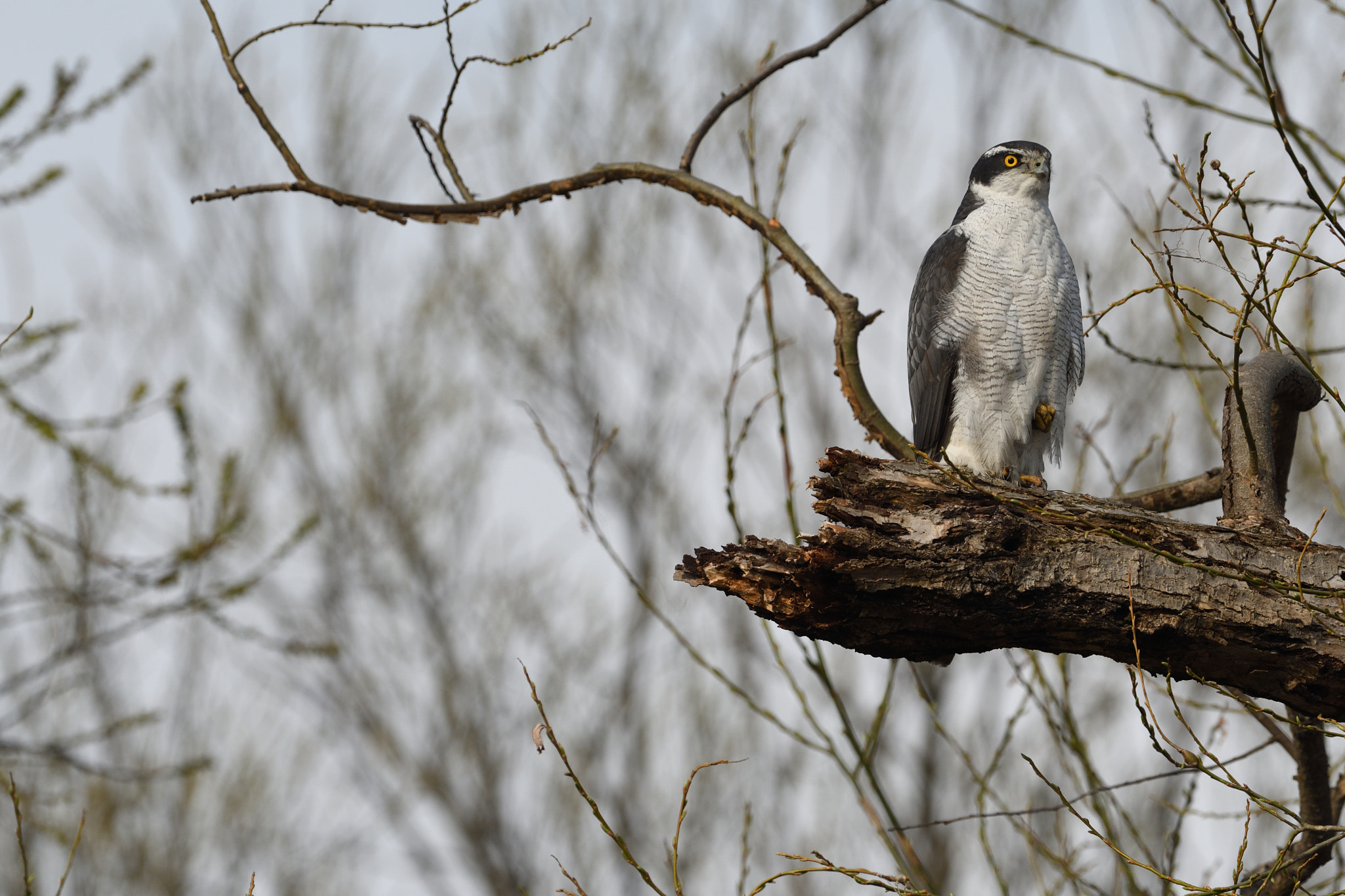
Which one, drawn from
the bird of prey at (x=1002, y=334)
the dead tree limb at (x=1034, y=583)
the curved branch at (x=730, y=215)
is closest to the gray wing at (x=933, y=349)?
the bird of prey at (x=1002, y=334)

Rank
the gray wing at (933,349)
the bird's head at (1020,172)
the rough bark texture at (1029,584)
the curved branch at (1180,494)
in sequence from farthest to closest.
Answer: the bird's head at (1020,172) → the gray wing at (933,349) → the curved branch at (1180,494) → the rough bark texture at (1029,584)

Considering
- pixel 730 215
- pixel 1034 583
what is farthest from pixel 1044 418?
pixel 1034 583

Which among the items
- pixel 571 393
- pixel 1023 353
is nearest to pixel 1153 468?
pixel 571 393

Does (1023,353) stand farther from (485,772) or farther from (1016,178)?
(485,772)

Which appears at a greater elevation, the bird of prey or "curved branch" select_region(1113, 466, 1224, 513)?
the bird of prey

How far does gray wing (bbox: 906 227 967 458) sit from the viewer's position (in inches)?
155

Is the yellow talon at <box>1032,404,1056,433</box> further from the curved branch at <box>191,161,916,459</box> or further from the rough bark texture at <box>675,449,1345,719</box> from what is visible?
the rough bark texture at <box>675,449,1345,719</box>

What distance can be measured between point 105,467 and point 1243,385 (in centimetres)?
337

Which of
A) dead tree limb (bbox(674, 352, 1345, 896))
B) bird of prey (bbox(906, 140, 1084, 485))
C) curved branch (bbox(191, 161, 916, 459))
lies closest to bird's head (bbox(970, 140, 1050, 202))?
bird of prey (bbox(906, 140, 1084, 485))

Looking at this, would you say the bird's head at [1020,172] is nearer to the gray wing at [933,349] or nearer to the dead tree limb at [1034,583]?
the gray wing at [933,349]

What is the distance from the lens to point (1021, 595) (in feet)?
7.11

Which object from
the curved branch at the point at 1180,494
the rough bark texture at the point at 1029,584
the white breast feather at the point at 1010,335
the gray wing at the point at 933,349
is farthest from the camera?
the gray wing at the point at 933,349

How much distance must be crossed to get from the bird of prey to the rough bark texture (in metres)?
1.57

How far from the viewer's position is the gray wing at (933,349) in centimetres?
394
